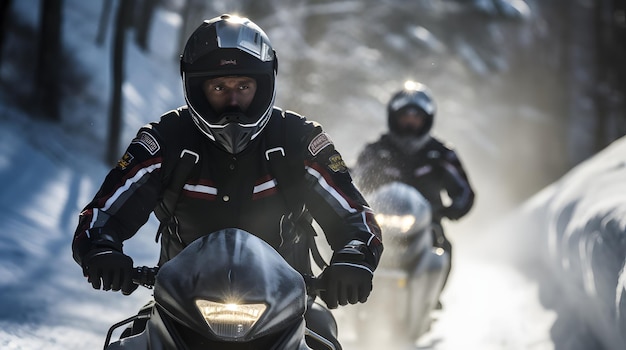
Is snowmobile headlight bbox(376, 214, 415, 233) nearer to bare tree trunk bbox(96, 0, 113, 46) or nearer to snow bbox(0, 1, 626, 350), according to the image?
snow bbox(0, 1, 626, 350)

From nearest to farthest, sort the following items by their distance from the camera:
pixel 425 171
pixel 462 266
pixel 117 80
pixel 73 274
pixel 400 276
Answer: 1. pixel 400 276
2. pixel 425 171
3. pixel 73 274
4. pixel 462 266
5. pixel 117 80

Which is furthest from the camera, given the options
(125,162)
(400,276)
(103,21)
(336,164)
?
(103,21)

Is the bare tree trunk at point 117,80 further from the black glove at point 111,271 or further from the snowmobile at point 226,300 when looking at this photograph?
the snowmobile at point 226,300

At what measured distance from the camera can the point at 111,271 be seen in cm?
297

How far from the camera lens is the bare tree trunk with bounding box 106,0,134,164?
55.2 feet

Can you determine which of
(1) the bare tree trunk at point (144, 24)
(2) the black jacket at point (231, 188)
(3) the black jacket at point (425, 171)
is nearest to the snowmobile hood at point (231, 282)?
(2) the black jacket at point (231, 188)

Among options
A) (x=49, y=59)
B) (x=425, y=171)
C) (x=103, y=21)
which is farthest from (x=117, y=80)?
(x=425, y=171)

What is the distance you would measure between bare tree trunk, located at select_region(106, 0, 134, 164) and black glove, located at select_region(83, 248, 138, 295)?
1421 centimetres

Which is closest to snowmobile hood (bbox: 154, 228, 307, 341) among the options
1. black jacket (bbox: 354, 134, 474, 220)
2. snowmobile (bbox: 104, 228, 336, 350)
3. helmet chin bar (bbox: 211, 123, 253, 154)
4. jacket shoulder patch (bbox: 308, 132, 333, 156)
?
snowmobile (bbox: 104, 228, 336, 350)

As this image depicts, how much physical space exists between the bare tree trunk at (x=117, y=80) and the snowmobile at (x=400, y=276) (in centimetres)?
1050

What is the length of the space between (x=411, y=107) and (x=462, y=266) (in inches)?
258

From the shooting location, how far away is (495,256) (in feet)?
47.2

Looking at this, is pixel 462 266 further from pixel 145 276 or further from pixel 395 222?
pixel 145 276

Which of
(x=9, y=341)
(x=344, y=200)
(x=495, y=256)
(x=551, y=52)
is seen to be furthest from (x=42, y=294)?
(x=551, y=52)
